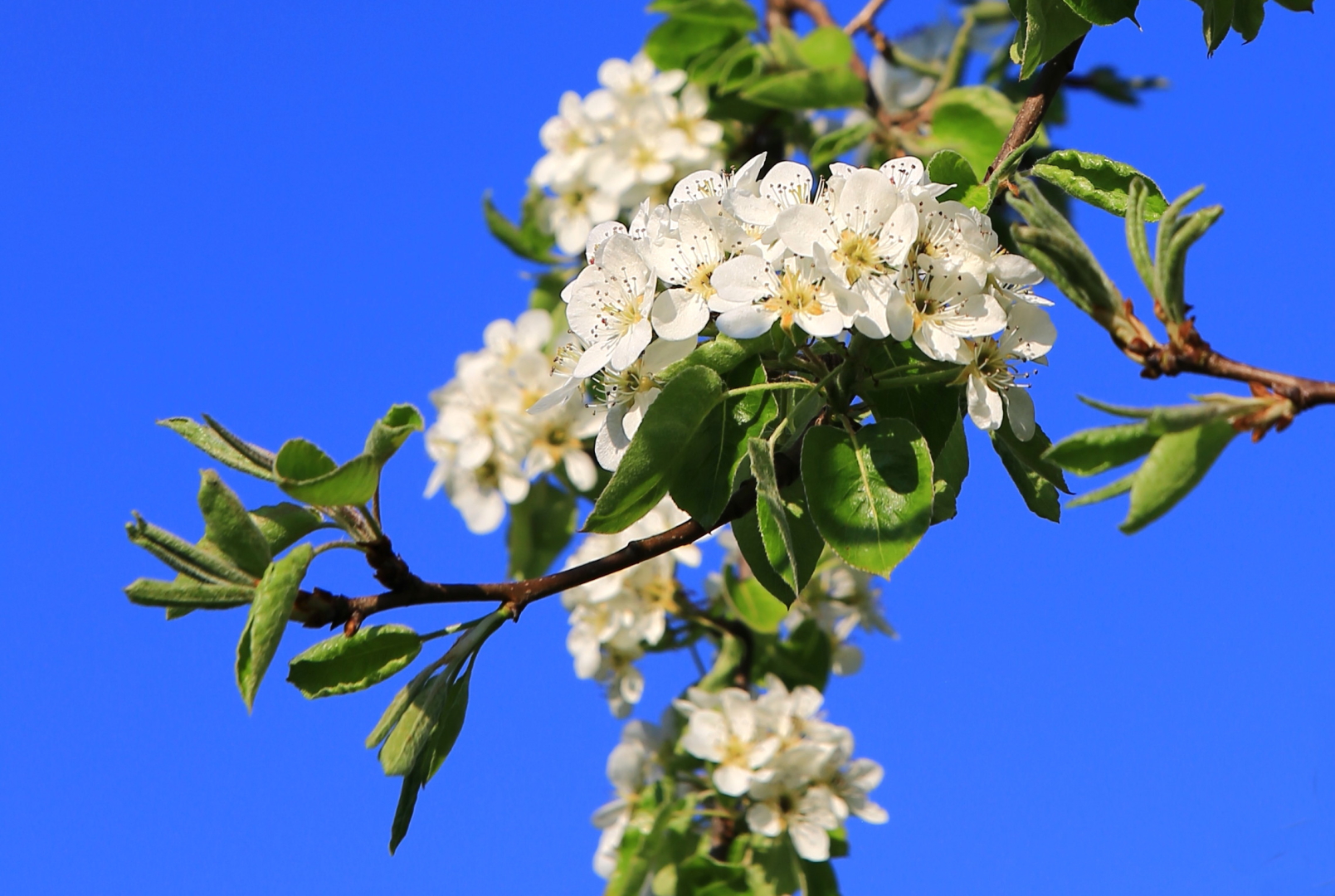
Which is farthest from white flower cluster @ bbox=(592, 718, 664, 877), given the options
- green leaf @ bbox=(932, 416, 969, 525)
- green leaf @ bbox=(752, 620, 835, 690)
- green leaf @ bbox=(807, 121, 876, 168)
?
green leaf @ bbox=(932, 416, 969, 525)

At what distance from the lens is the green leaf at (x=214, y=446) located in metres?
1.62

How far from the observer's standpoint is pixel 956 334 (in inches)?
56.7

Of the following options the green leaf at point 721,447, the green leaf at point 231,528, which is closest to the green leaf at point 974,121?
the green leaf at point 721,447

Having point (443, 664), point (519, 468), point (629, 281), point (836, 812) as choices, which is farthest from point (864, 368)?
point (519, 468)

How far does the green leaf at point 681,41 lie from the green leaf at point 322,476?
7.70 feet

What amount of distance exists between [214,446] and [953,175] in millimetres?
979

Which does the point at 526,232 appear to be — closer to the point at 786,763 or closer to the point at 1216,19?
the point at 786,763

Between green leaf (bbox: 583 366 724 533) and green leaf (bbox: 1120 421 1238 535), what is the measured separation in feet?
1.61

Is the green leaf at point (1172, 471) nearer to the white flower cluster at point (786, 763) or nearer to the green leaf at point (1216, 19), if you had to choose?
the green leaf at point (1216, 19)

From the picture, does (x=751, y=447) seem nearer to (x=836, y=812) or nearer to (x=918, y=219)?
(x=918, y=219)

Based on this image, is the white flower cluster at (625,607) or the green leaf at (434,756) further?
the white flower cluster at (625,607)

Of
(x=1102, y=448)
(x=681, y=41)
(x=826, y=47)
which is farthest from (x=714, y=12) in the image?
(x=1102, y=448)

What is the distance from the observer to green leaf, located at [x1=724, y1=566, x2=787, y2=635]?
3.25 meters

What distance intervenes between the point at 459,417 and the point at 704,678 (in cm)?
97
